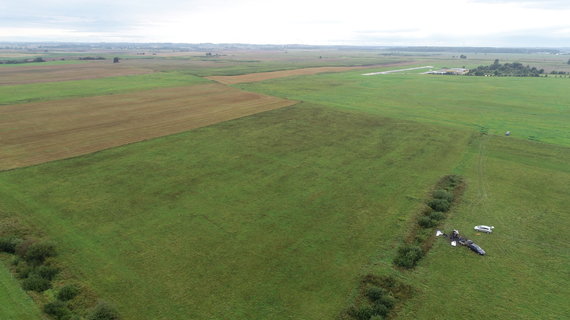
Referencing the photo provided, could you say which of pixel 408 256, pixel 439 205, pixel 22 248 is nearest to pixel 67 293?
pixel 22 248

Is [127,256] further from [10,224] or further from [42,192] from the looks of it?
[42,192]

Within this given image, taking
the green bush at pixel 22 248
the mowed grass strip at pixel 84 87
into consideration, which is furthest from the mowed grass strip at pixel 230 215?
the mowed grass strip at pixel 84 87

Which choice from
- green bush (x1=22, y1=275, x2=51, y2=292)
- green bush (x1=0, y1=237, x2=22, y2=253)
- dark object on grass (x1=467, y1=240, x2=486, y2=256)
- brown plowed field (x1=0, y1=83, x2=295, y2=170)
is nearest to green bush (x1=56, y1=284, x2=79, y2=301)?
green bush (x1=22, y1=275, x2=51, y2=292)

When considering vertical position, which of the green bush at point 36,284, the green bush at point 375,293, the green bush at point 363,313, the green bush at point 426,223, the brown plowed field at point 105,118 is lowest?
the green bush at point 363,313

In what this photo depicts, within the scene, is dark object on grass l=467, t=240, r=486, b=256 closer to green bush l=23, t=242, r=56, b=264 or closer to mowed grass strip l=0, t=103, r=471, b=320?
mowed grass strip l=0, t=103, r=471, b=320

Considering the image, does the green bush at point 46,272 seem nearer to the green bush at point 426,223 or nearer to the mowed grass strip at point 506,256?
the mowed grass strip at point 506,256

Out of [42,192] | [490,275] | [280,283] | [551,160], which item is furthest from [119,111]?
[551,160]

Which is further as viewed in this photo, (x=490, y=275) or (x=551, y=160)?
(x=551, y=160)
